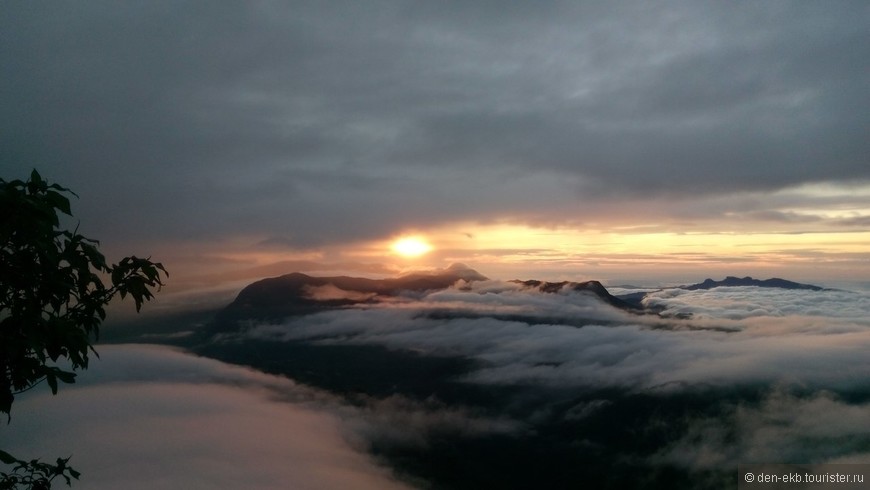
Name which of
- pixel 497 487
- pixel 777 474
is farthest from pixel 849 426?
pixel 497 487

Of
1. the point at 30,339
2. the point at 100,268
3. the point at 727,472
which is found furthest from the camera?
the point at 727,472

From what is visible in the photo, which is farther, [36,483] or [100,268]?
[36,483]

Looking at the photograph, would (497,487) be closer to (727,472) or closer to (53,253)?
(727,472)

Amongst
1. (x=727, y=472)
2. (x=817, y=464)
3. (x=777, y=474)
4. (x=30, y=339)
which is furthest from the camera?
(x=727, y=472)

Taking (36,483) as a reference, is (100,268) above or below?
above

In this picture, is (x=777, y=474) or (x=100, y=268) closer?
(x=100, y=268)

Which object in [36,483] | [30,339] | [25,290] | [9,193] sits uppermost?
[9,193]

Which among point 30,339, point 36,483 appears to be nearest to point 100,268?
point 30,339

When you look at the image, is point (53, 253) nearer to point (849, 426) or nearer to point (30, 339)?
point (30, 339)

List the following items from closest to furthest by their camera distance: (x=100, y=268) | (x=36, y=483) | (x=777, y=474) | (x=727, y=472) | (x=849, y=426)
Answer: (x=100, y=268)
(x=36, y=483)
(x=777, y=474)
(x=849, y=426)
(x=727, y=472)
